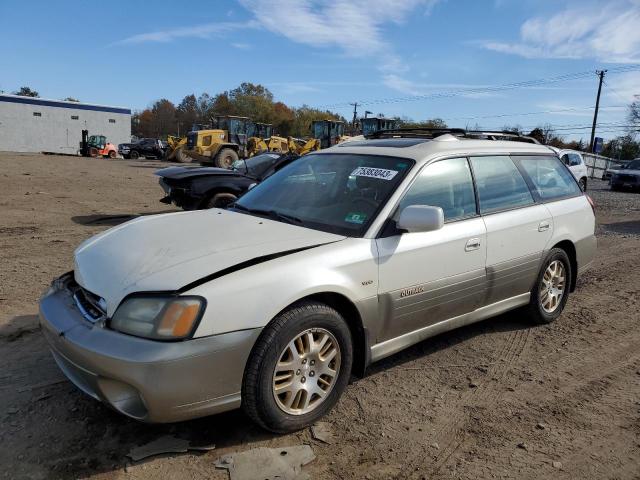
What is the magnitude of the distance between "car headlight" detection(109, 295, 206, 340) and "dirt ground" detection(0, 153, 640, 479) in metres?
0.70

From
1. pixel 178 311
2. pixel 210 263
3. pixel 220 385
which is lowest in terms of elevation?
pixel 220 385

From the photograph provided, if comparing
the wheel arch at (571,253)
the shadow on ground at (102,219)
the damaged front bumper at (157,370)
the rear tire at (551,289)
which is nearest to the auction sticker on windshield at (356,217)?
the damaged front bumper at (157,370)

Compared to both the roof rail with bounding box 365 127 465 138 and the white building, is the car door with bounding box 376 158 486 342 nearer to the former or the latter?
the roof rail with bounding box 365 127 465 138

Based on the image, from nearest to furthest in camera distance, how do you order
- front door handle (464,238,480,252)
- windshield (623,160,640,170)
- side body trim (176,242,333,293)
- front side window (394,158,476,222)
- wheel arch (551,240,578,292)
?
side body trim (176,242,333,293)
front side window (394,158,476,222)
front door handle (464,238,480,252)
wheel arch (551,240,578,292)
windshield (623,160,640,170)

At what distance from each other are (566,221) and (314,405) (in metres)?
3.12

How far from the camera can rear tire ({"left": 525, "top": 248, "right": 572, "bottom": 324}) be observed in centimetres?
448

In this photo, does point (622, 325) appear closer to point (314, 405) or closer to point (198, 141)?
point (314, 405)

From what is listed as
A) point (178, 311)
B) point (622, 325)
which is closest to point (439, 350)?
point (622, 325)

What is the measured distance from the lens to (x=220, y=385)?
8.25ft

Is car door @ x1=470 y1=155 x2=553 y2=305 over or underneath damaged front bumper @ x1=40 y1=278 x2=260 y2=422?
over

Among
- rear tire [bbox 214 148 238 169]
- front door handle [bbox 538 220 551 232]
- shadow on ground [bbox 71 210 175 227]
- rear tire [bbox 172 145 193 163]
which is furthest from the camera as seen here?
rear tire [bbox 172 145 193 163]

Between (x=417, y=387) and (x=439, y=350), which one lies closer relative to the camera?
(x=417, y=387)

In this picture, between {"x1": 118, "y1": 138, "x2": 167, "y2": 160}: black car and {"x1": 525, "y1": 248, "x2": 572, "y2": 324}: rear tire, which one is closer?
{"x1": 525, "y1": 248, "x2": 572, "y2": 324}: rear tire

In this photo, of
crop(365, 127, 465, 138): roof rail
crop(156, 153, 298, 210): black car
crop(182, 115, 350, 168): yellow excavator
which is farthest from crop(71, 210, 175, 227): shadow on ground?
crop(182, 115, 350, 168): yellow excavator
